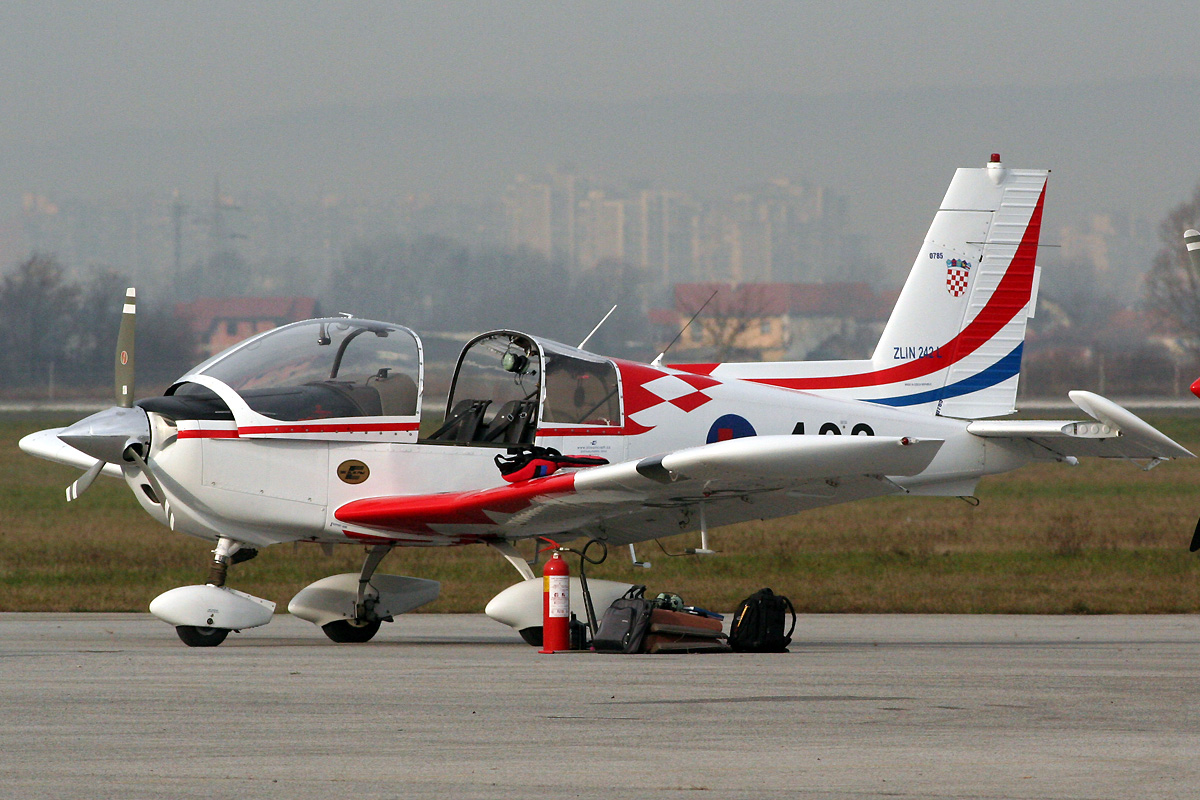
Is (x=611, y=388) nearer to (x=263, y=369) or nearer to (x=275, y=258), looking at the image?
(x=263, y=369)

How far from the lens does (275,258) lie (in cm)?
10769

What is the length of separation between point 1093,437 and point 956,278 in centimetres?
333

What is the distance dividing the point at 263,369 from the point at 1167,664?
6.41m

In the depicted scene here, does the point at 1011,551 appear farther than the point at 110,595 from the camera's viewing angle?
Yes

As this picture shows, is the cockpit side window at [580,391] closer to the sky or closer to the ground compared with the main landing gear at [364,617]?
closer to the sky

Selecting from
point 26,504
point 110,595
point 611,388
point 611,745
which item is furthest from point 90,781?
point 26,504

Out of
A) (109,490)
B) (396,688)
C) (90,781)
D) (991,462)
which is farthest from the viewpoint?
(109,490)

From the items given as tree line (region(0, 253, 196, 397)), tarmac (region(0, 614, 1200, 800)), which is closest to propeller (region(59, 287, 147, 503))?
tarmac (region(0, 614, 1200, 800))

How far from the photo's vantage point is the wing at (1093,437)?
34.3 ft

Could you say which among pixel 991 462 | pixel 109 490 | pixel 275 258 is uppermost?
pixel 275 258

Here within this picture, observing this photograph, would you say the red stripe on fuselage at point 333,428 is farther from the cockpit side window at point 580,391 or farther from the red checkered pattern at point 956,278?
the red checkered pattern at point 956,278

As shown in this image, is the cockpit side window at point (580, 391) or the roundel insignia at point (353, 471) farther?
the cockpit side window at point (580, 391)

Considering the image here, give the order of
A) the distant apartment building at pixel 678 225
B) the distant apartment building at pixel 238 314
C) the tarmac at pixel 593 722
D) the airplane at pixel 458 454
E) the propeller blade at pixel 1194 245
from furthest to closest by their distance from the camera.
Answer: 1. the distant apartment building at pixel 678 225
2. the distant apartment building at pixel 238 314
3. the airplane at pixel 458 454
4. the propeller blade at pixel 1194 245
5. the tarmac at pixel 593 722

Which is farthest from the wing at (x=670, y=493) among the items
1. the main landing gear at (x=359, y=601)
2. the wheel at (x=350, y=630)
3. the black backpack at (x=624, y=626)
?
the wheel at (x=350, y=630)
